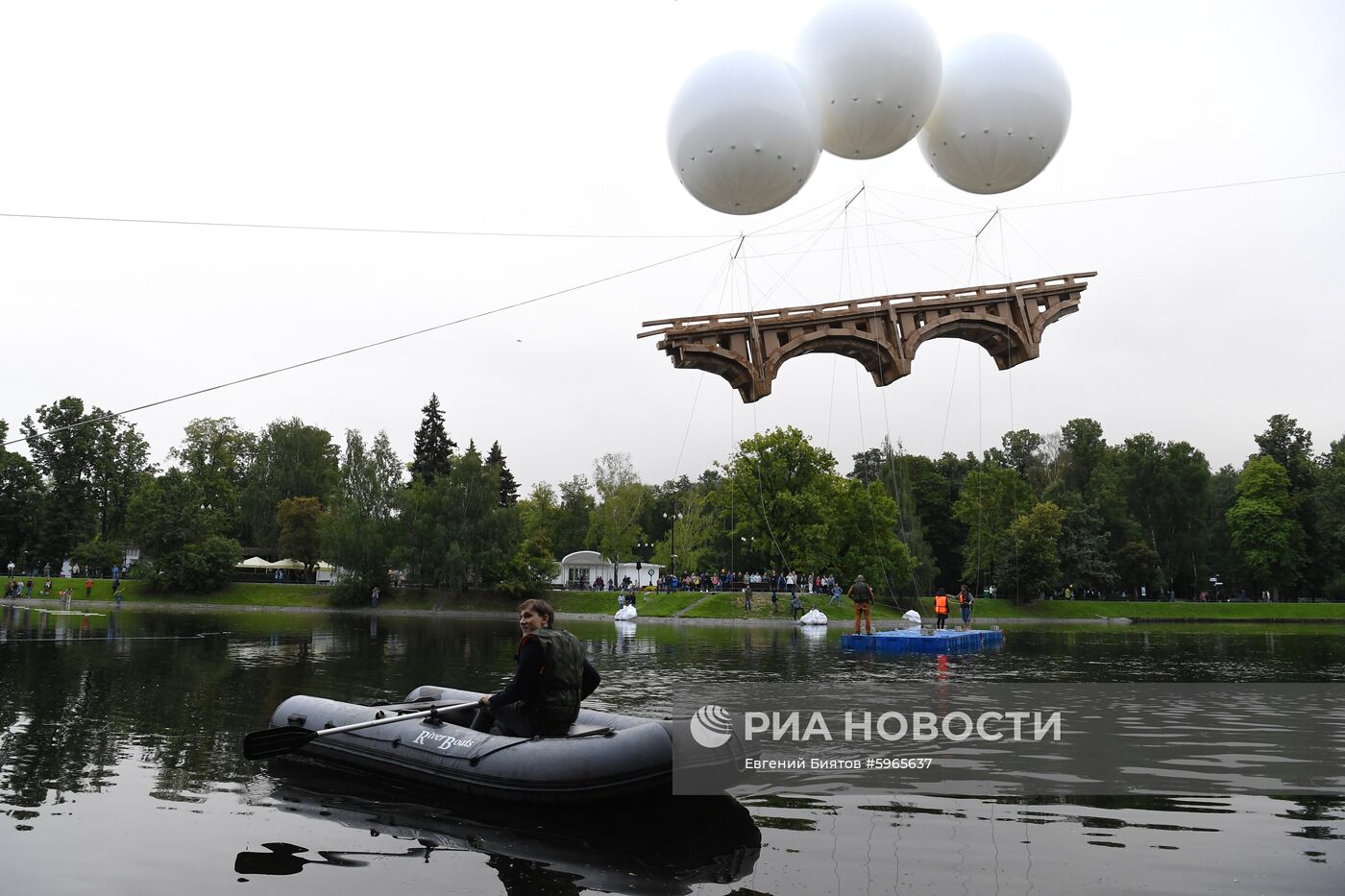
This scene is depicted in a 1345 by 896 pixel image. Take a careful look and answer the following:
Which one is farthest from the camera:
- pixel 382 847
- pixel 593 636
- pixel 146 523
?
pixel 146 523

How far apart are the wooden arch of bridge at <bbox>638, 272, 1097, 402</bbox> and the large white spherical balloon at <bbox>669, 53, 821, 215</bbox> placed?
2.56m

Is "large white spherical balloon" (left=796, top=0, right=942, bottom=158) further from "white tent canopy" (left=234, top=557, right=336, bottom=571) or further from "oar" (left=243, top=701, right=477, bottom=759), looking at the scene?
"white tent canopy" (left=234, top=557, right=336, bottom=571)

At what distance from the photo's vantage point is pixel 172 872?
283 inches

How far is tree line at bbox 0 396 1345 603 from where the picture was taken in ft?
191

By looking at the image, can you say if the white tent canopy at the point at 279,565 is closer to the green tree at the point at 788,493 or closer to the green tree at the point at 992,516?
the green tree at the point at 788,493

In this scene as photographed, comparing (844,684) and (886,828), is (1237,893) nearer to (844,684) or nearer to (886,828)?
(886,828)

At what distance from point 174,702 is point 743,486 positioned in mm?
42542

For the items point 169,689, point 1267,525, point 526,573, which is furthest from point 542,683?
point 1267,525

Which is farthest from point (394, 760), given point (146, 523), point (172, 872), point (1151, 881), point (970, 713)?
point (146, 523)

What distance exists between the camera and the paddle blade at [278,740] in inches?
410

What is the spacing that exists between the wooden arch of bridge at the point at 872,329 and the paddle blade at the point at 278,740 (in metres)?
6.68

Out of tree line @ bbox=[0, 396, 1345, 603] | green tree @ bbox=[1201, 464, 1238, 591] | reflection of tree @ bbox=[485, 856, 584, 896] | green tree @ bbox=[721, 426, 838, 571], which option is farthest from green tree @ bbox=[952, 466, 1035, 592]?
reflection of tree @ bbox=[485, 856, 584, 896]

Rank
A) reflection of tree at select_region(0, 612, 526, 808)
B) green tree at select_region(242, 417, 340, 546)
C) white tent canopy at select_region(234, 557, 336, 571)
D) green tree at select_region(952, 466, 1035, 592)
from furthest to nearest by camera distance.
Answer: green tree at select_region(242, 417, 340, 546), white tent canopy at select_region(234, 557, 336, 571), green tree at select_region(952, 466, 1035, 592), reflection of tree at select_region(0, 612, 526, 808)

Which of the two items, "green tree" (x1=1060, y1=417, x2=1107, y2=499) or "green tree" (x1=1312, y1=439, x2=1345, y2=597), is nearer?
"green tree" (x1=1312, y1=439, x2=1345, y2=597)
